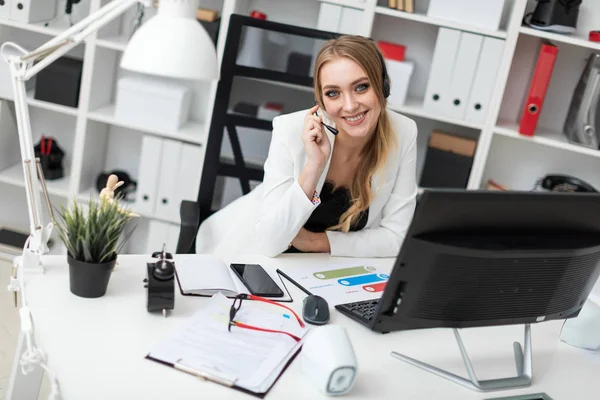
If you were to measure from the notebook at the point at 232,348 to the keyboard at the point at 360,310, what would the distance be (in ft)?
0.47

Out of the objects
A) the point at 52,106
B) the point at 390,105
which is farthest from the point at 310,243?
the point at 52,106

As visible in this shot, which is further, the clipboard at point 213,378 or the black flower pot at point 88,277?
the black flower pot at point 88,277

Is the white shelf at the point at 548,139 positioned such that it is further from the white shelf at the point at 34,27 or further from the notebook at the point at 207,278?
the white shelf at the point at 34,27

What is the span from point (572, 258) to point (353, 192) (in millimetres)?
822

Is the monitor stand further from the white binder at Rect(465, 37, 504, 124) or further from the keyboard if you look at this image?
the white binder at Rect(465, 37, 504, 124)

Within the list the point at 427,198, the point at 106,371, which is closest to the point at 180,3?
the point at 427,198

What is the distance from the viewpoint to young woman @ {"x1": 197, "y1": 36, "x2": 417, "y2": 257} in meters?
1.98

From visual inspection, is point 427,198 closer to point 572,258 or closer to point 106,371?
point 572,258

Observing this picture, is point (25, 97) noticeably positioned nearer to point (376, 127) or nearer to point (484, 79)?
point (376, 127)

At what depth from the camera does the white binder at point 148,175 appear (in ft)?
10.2

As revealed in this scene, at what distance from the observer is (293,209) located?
1939 millimetres

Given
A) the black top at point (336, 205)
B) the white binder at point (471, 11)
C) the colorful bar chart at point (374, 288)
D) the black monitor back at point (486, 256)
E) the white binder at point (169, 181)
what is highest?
the white binder at point (471, 11)

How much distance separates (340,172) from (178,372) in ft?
3.41

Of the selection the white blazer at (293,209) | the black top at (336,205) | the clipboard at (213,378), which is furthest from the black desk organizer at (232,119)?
the clipboard at (213,378)
